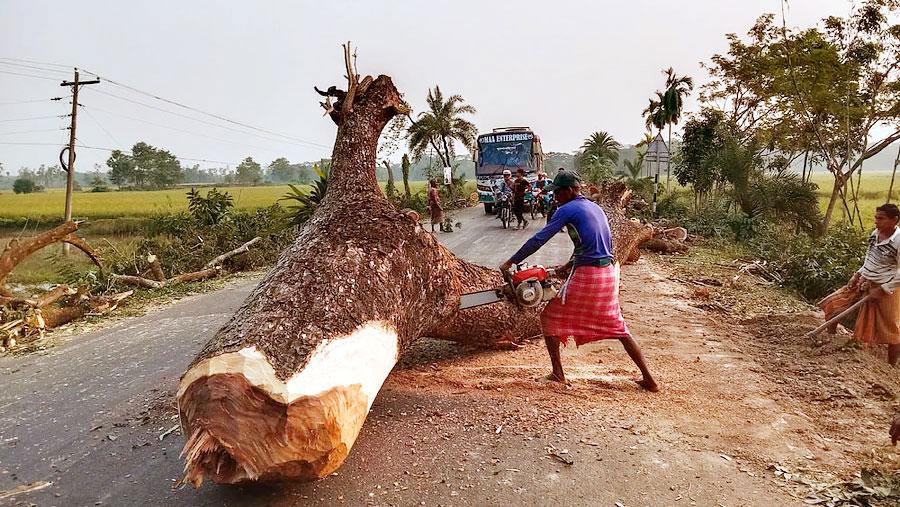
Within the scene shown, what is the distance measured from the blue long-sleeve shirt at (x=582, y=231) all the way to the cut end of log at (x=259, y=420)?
1.61 meters

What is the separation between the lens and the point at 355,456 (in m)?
2.87

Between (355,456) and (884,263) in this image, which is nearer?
(355,456)

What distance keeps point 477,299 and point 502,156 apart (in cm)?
1415

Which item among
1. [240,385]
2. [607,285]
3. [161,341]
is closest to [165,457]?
[240,385]

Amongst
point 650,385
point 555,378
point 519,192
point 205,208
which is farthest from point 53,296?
point 519,192

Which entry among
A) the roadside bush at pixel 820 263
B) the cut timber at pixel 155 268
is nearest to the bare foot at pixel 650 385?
the roadside bush at pixel 820 263

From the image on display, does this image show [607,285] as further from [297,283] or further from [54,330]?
[54,330]

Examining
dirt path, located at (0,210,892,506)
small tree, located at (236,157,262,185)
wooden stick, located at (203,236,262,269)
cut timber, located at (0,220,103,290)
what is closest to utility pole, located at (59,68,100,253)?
wooden stick, located at (203,236,262,269)

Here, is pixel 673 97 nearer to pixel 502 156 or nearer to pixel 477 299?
pixel 502 156

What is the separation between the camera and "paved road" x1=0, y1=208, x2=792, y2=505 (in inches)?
99.7

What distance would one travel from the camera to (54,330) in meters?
5.65

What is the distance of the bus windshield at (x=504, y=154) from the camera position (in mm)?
17422

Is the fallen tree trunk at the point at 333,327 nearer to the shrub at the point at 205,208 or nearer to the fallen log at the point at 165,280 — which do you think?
the fallen log at the point at 165,280

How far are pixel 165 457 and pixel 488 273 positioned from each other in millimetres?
2694
